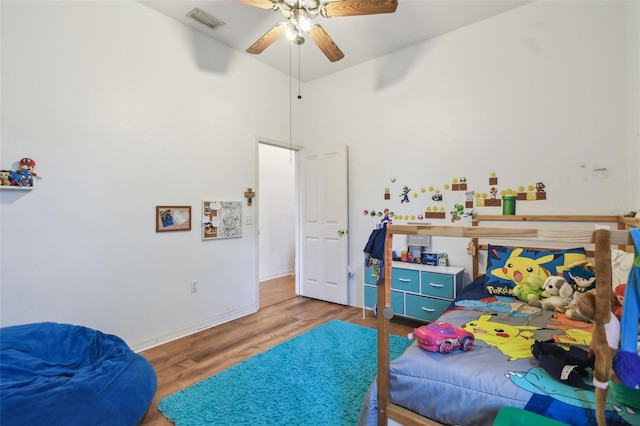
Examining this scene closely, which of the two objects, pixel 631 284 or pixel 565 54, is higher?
pixel 565 54

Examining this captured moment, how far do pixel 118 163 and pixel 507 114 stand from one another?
3.61 metres

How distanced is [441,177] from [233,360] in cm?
272

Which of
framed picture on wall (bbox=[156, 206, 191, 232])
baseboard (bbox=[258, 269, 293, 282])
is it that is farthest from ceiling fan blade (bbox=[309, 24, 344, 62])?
baseboard (bbox=[258, 269, 293, 282])

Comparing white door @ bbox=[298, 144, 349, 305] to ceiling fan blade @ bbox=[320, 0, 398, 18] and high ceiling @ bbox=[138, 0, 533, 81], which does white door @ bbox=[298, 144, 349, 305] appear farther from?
ceiling fan blade @ bbox=[320, 0, 398, 18]

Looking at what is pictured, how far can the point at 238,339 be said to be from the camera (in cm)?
292

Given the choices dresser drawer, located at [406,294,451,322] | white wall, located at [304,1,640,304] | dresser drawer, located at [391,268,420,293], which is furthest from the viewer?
dresser drawer, located at [391,268,420,293]

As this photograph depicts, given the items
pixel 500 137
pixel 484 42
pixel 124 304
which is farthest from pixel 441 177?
pixel 124 304

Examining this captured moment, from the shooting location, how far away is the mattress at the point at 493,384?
1.06m

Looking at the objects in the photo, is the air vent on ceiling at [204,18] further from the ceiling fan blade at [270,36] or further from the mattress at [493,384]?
the mattress at [493,384]

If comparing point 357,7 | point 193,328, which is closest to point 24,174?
point 193,328

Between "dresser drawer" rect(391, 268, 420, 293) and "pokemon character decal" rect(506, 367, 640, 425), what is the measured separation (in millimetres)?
1900

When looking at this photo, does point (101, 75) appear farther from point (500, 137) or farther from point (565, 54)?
point (565, 54)

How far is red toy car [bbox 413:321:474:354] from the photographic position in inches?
55.7

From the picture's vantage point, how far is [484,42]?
306 centimetres
